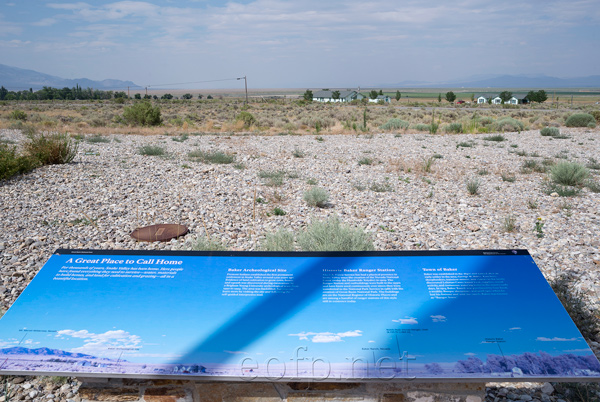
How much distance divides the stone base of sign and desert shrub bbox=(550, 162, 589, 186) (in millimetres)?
7936

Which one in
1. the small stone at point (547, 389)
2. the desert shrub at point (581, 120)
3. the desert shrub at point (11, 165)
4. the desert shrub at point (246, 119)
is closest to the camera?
the small stone at point (547, 389)

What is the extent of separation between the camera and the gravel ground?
5.22 meters

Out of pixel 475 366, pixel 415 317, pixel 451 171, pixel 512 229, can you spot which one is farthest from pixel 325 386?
pixel 451 171

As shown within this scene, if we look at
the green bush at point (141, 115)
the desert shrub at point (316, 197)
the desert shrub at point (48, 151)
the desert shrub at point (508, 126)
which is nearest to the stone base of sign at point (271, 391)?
the desert shrub at point (316, 197)

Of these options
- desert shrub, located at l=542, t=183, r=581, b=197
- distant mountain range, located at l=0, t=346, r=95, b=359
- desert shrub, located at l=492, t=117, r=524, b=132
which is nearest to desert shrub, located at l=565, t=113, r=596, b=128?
desert shrub, located at l=492, t=117, r=524, b=132

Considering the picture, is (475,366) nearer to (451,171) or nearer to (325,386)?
(325,386)

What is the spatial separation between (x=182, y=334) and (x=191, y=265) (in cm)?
51

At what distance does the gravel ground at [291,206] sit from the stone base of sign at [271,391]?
83 cm

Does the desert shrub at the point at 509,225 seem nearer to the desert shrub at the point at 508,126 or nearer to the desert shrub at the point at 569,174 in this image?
the desert shrub at the point at 569,174

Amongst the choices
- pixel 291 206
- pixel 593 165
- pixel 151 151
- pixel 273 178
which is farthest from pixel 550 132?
pixel 151 151

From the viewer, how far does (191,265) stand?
256 centimetres

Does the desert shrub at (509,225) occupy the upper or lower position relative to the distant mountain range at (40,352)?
lower

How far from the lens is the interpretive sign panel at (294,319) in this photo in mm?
2010

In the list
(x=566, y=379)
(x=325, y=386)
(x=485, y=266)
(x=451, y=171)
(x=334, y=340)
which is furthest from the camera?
(x=451, y=171)
